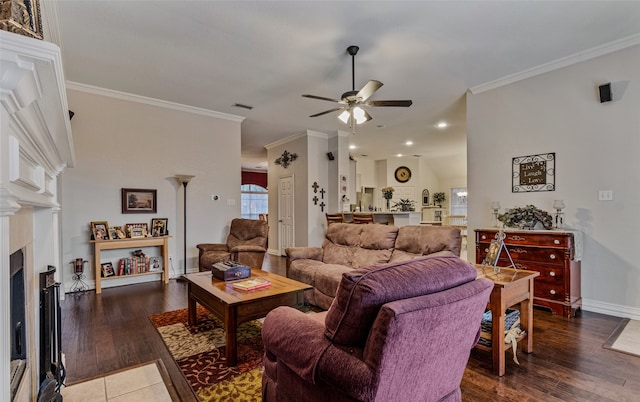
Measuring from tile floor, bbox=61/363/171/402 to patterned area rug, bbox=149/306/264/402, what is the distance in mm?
180

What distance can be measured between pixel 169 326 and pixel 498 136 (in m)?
4.48

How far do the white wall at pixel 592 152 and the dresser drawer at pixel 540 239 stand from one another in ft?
1.70

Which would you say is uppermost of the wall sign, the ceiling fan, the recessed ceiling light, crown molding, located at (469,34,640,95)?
the recessed ceiling light

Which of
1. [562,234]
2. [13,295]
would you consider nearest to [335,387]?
[13,295]

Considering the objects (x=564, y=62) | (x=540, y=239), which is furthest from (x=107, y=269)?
(x=564, y=62)

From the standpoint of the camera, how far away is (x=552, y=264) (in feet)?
10.6

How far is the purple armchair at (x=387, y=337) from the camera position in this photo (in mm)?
1046

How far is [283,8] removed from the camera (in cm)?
265

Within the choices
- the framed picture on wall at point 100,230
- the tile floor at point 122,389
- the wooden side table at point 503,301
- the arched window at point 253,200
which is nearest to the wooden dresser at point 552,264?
the wooden side table at point 503,301

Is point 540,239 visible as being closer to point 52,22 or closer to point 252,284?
point 252,284

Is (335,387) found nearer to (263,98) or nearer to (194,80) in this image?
(194,80)

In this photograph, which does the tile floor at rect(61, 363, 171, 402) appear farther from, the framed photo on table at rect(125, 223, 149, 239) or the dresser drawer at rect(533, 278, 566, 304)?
the dresser drawer at rect(533, 278, 566, 304)

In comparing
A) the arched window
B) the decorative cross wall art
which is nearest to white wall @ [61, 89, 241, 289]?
the decorative cross wall art

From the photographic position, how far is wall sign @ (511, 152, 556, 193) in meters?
3.69
